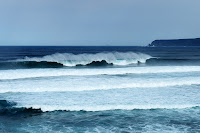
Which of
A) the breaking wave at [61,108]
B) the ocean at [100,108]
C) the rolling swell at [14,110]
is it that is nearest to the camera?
the ocean at [100,108]

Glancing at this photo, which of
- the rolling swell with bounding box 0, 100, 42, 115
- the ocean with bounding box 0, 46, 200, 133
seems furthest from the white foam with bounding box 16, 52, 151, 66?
the rolling swell with bounding box 0, 100, 42, 115

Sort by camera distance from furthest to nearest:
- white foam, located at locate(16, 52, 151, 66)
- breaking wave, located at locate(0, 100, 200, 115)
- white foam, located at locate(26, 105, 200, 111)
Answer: white foam, located at locate(16, 52, 151, 66) → white foam, located at locate(26, 105, 200, 111) → breaking wave, located at locate(0, 100, 200, 115)

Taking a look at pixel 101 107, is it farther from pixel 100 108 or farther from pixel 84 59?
pixel 84 59

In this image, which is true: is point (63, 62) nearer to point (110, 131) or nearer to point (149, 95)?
point (149, 95)

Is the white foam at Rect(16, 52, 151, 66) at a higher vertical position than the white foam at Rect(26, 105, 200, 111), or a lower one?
higher

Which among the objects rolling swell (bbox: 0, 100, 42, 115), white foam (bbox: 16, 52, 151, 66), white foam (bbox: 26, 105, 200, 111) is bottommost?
rolling swell (bbox: 0, 100, 42, 115)

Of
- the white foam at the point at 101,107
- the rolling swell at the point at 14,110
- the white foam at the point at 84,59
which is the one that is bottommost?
the rolling swell at the point at 14,110

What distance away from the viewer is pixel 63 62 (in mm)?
27141

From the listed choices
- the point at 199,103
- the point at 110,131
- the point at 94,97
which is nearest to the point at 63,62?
the point at 94,97

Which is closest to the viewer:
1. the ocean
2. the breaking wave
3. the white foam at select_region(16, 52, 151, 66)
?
the ocean

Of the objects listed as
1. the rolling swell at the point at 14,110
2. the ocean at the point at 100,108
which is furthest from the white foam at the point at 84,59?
the rolling swell at the point at 14,110

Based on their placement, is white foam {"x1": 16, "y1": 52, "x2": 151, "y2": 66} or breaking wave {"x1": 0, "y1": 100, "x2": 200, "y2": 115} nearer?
breaking wave {"x1": 0, "y1": 100, "x2": 200, "y2": 115}

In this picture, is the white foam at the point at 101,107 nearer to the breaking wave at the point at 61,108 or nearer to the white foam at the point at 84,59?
the breaking wave at the point at 61,108

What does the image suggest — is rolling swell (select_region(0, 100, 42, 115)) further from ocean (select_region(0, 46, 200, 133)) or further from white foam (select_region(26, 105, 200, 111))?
white foam (select_region(26, 105, 200, 111))
